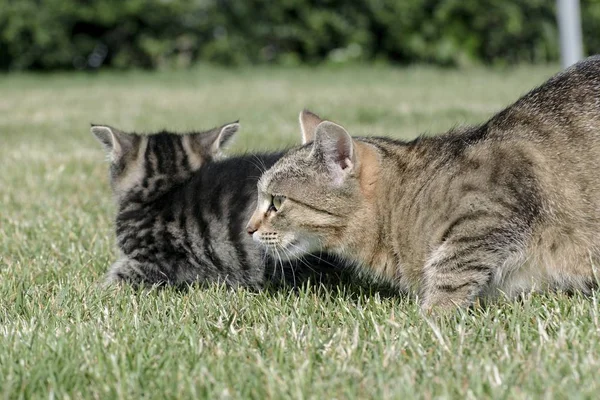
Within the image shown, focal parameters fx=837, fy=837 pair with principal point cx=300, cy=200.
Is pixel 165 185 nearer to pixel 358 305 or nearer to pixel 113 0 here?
pixel 358 305

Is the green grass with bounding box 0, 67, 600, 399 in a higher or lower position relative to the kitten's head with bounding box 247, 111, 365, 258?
lower

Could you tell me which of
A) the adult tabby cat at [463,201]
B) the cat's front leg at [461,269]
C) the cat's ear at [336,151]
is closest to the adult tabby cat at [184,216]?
the adult tabby cat at [463,201]

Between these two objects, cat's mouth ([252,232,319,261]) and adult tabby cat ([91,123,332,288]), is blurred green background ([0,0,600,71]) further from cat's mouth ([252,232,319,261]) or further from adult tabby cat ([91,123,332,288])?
cat's mouth ([252,232,319,261])

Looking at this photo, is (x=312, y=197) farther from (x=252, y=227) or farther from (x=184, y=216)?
(x=184, y=216)

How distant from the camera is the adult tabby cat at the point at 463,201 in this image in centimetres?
315

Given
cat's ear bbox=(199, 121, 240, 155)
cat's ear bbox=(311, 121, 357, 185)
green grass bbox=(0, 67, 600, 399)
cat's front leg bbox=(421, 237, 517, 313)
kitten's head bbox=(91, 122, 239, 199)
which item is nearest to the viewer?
green grass bbox=(0, 67, 600, 399)

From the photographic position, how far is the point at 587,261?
10.6 feet

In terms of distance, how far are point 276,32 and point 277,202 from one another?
15.5 m

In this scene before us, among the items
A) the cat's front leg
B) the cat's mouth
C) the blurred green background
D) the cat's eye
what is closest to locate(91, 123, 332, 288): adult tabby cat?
the cat's mouth

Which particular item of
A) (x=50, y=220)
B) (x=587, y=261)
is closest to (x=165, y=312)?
(x=587, y=261)

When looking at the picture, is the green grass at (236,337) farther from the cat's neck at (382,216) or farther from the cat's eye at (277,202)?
the cat's eye at (277,202)

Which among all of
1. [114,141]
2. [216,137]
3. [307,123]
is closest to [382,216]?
[307,123]

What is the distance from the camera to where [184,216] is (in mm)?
4117

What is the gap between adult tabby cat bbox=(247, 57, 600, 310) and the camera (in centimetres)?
315
